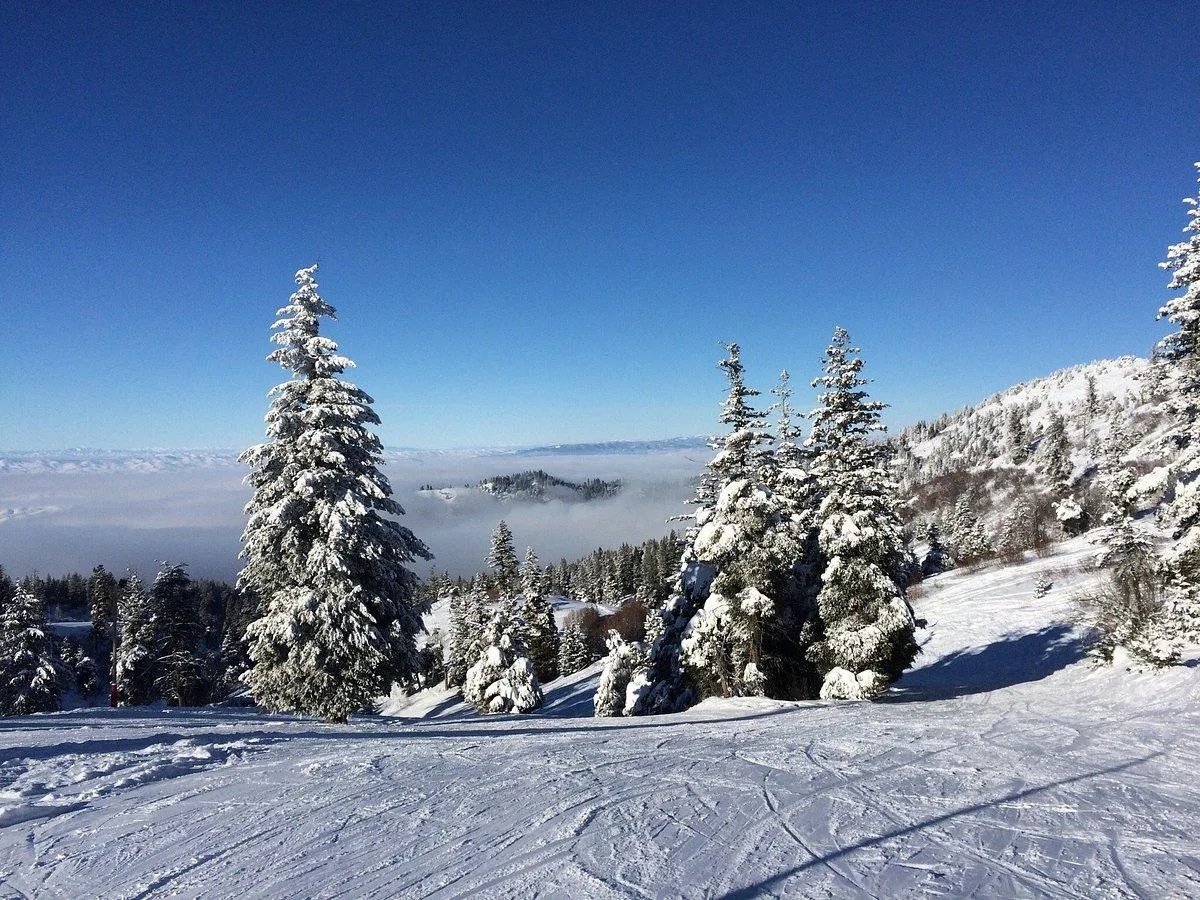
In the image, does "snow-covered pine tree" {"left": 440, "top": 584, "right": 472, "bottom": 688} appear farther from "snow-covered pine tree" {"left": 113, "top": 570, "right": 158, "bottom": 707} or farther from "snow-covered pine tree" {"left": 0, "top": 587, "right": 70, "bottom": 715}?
"snow-covered pine tree" {"left": 0, "top": 587, "right": 70, "bottom": 715}

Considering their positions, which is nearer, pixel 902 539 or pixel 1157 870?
pixel 1157 870

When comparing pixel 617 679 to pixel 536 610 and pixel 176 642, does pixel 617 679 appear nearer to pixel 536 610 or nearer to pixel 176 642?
pixel 536 610

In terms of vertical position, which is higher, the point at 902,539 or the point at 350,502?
the point at 350,502

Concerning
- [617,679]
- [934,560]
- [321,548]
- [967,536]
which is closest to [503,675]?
[617,679]

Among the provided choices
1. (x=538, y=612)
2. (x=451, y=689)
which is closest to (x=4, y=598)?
(x=451, y=689)

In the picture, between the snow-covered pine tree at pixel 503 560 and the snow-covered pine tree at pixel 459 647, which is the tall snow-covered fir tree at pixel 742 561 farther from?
the snow-covered pine tree at pixel 459 647

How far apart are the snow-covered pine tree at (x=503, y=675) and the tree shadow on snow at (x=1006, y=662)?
771 inches

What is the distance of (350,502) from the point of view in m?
16.2

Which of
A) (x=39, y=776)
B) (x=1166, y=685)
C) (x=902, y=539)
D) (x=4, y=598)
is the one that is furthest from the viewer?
(x=4, y=598)

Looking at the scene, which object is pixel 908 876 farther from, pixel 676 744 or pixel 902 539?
pixel 902 539

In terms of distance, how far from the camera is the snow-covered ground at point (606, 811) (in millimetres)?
4969

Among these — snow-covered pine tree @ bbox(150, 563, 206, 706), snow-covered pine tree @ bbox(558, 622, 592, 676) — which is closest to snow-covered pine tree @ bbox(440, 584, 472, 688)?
snow-covered pine tree @ bbox(558, 622, 592, 676)

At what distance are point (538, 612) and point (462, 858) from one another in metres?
50.4

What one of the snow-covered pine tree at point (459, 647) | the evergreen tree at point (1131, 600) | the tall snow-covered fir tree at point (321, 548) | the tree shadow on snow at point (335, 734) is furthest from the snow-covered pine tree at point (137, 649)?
the evergreen tree at point (1131, 600)
